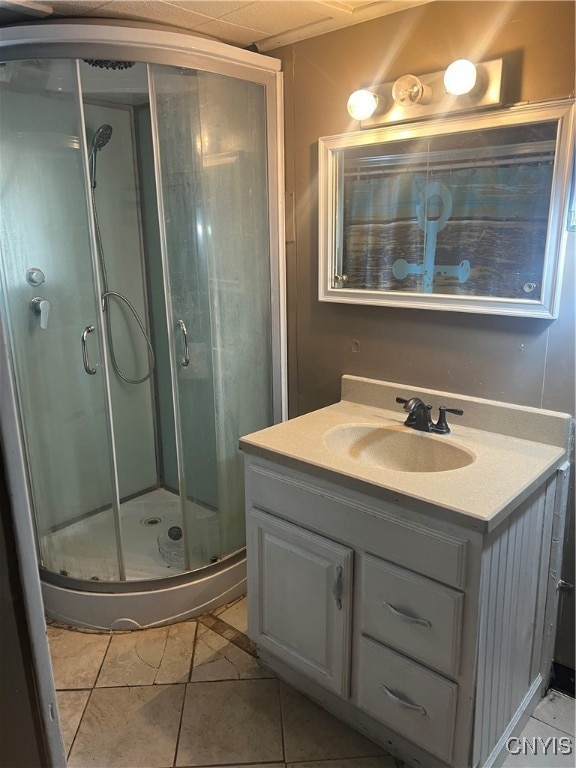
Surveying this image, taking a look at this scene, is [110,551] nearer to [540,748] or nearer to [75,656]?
[75,656]

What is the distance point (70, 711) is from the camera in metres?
1.79

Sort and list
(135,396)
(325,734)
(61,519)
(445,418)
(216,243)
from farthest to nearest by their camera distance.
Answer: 1. (135,396)
2. (61,519)
3. (216,243)
4. (445,418)
5. (325,734)

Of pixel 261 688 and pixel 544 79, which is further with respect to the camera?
pixel 261 688

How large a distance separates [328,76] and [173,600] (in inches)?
78.9

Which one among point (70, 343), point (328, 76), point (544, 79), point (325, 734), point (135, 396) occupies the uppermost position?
point (328, 76)

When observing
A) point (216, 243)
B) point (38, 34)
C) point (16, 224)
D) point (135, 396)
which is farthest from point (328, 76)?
point (135, 396)

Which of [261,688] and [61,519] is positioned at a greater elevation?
[61,519]

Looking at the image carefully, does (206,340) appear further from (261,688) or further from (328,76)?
(261,688)

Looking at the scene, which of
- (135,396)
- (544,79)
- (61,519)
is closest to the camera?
(544,79)

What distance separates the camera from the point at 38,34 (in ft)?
5.83

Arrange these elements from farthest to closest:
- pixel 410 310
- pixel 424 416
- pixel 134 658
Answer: pixel 134 658 < pixel 410 310 < pixel 424 416

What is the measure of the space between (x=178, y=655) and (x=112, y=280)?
5.29 ft

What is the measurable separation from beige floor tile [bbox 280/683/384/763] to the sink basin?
0.79m

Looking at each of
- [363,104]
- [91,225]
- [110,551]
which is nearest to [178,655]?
[110,551]
